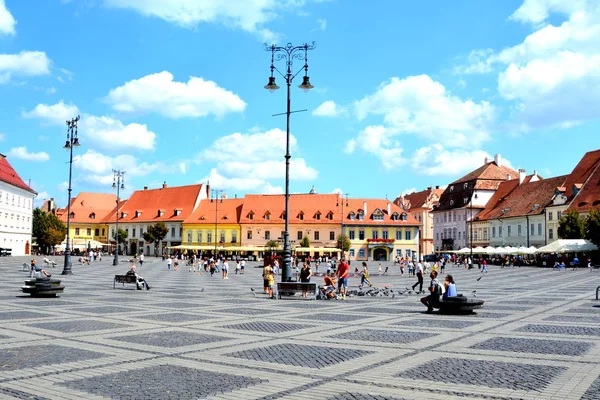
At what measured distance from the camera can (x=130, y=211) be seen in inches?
4230

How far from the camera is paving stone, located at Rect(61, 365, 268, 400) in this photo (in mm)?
7613

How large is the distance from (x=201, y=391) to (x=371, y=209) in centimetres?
8376

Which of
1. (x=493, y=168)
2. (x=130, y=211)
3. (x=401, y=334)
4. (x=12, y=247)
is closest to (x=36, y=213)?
(x=130, y=211)

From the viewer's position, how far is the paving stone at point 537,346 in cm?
1093

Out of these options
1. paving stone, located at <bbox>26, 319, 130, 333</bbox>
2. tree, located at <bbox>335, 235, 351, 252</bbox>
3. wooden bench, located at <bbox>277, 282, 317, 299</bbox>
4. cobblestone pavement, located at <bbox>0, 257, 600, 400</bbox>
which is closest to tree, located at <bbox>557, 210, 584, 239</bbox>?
tree, located at <bbox>335, 235, 351, 252</bbox>

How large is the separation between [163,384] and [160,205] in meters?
98.4

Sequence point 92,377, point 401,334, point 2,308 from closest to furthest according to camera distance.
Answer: point 92,377 < point 401,334 < point 2,308

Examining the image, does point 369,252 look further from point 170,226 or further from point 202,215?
point 170,226

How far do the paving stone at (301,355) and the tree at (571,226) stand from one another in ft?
196

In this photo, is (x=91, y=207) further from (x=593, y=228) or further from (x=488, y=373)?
(x=488, y=373)

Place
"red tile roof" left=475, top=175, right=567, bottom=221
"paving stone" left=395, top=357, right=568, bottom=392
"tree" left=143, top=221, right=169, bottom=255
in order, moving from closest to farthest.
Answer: "paving stone" left=395, top=357, right=568, bottom=392, "red tile roof" left=475, top=175, right=567, bottom=221, "tree" left=143, top=221, right=169, bottom=255

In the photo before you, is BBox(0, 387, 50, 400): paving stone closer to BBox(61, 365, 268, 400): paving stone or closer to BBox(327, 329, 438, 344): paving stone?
BBox(61, 365, 268, 400): paving stone

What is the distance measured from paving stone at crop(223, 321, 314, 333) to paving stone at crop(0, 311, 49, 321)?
503 centimetres

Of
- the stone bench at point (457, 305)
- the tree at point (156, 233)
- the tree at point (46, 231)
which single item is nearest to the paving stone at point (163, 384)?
the stone bench at point (457, 305)
